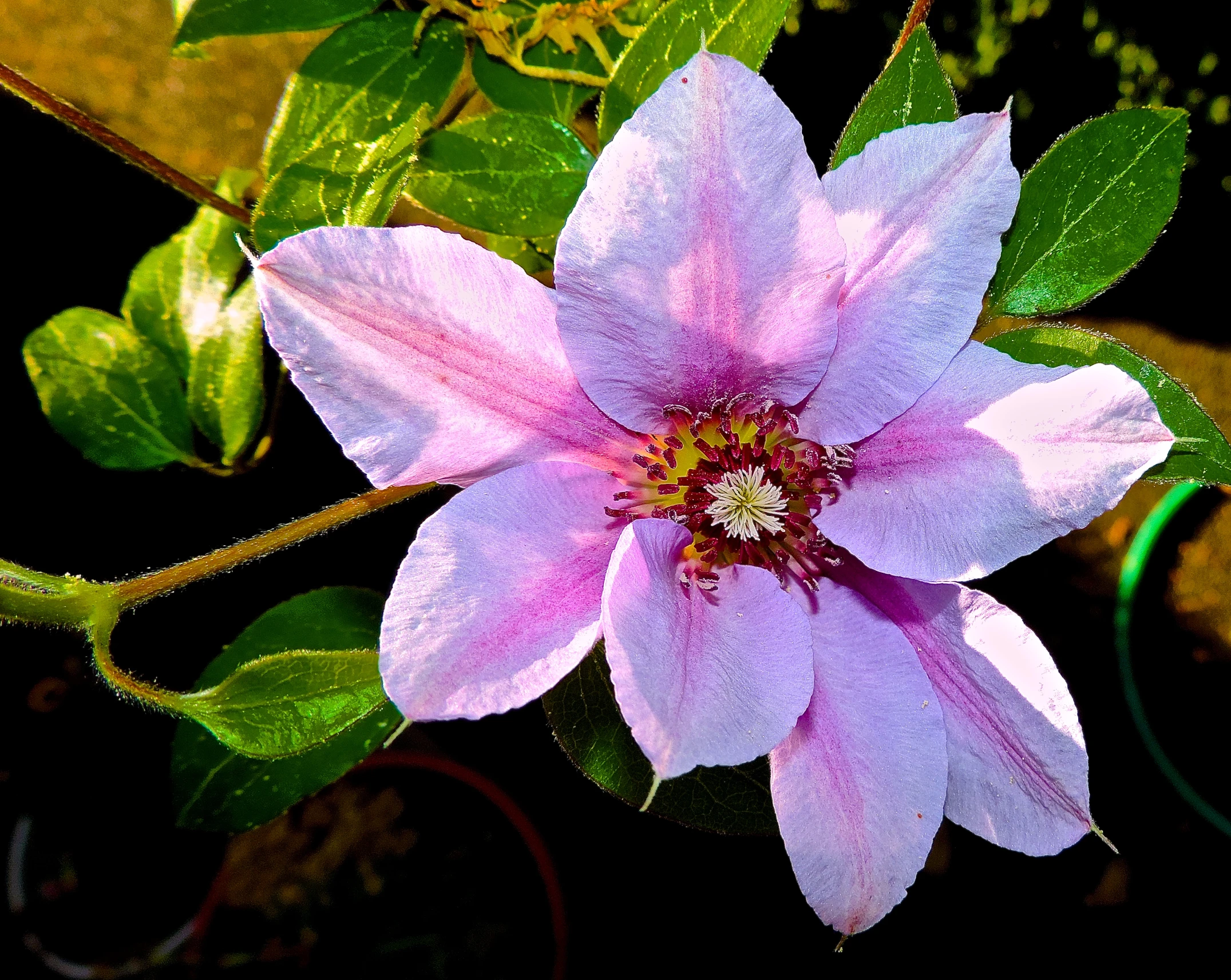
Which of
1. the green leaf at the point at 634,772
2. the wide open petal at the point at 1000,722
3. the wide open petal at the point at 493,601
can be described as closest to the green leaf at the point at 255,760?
the green leaf at the point at 634,772

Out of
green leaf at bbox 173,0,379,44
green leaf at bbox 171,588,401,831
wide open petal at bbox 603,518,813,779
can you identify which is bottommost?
green leaf at bbox 171,588,401,831

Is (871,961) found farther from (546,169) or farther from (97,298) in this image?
(97,298)

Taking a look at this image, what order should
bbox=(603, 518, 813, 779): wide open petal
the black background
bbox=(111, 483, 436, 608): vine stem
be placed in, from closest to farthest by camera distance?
bbox=(603, 518, 813, 779): wide open petal, bbox=(111, 483, 436, 608): vine stem, the black background

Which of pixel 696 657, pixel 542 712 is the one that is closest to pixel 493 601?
pixel 696 657

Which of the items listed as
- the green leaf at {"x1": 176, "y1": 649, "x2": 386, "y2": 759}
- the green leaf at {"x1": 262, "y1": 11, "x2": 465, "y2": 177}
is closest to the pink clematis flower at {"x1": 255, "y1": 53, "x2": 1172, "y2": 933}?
the green leaf at {"x1": 176, "y1": 649, "x2": 386, "y2": 759}

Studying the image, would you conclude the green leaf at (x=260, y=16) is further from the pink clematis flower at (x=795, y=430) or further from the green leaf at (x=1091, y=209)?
the green leaf at (x=1091, y=209)

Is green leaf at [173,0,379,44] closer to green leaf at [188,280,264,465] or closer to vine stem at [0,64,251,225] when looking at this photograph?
vine stem at [0,64,251,225]
